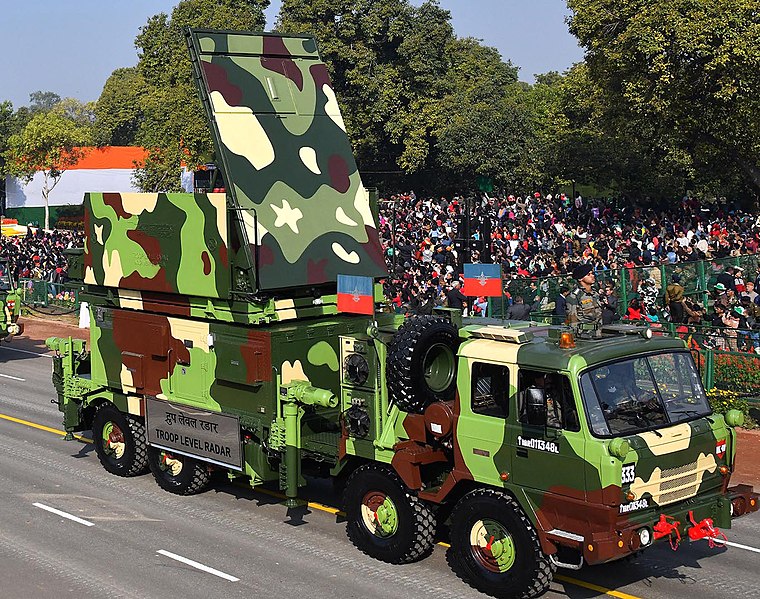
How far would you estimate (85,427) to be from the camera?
15859 millimetres

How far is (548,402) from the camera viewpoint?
982 centimetres

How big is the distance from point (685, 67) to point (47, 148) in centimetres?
5281

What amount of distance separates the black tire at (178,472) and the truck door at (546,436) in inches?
211

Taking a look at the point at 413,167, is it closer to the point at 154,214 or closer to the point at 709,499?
the point at 154,214

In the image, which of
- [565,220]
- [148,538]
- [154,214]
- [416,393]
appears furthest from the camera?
[565,220]

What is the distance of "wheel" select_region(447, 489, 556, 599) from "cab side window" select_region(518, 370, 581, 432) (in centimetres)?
93

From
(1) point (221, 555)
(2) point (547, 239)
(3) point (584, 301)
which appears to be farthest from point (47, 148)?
(1) point (221, 555)

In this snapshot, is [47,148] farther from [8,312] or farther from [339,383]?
[339,383]

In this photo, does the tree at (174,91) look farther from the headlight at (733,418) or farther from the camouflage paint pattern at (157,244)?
the headlight at (733,418)

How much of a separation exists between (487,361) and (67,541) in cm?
582

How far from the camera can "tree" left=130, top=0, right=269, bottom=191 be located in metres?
53.2

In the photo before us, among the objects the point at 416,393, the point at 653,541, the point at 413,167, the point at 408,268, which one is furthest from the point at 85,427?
the point at 413,167

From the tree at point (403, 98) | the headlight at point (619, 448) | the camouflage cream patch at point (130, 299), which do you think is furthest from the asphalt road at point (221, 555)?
the tree at point (403, 98)

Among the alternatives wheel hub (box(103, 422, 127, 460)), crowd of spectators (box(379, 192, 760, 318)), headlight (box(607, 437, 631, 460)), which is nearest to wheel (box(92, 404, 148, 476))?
wheel hub (box(103, 422, 127, 460))
